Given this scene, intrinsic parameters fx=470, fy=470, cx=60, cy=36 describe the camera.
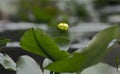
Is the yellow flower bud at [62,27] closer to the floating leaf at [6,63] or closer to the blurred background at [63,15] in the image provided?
the floating leaf at [6,63]

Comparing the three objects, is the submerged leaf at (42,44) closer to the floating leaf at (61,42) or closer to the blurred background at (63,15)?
the floating leaf at (61,42)

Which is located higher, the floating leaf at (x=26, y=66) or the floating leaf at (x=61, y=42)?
the floating leaf at (x=61, y=42)

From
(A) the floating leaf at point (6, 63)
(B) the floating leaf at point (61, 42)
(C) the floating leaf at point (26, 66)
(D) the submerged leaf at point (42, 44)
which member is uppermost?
(D) the submerged leaf at point (42, 44)

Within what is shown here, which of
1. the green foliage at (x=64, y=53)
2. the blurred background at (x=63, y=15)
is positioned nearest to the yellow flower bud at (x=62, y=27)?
the green foliage at (x=64, y=53)

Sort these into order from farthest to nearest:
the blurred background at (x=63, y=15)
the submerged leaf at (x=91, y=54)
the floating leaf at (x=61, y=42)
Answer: the blurred background at (x=63, y=15) → the floating leaf at (x=61, y=42) → the submerged leaf at (x=91, y=54)

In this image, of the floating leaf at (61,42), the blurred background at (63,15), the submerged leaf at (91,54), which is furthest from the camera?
the blurred background at (63,15)

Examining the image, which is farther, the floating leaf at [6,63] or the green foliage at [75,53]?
the floating leaf at [6,63]

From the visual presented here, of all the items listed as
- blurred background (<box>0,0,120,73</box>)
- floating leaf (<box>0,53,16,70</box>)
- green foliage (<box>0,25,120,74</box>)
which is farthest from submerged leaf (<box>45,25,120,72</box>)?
blurred background (<box>0,0,120,73</box>)

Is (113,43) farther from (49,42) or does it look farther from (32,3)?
(32,3)
